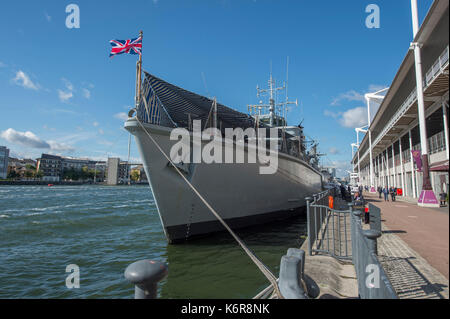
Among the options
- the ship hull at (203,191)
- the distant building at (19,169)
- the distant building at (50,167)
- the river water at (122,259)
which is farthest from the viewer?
the distant building at (50,167)

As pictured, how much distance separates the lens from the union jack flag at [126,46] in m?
7.47

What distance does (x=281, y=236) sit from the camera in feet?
A: 29.8

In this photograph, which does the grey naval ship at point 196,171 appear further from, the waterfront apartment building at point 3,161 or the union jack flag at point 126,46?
the waterfront apartment building at point 3,161

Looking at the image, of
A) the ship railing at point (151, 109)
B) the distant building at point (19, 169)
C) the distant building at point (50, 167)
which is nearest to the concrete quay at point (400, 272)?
the ship railing at point (151, 109)

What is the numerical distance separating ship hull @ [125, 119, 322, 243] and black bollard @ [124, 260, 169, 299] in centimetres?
536

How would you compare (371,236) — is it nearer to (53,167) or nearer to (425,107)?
(425,107)

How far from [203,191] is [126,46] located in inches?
194

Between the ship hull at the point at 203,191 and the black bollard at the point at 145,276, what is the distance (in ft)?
17.6

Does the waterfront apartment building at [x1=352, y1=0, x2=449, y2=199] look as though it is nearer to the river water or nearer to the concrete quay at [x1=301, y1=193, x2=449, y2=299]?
the concrete quay at [x1=301, y1=193, x2=449, y2=299]

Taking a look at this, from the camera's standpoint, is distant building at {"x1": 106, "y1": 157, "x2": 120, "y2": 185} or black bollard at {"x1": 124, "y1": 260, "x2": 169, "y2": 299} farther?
distant building at {"x1": 106, "y1": 157, "x2": 120, "y2": 185}

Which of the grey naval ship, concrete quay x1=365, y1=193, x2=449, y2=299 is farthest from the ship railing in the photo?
concrete quay x1=365, y1=193, x2=449, y2=299

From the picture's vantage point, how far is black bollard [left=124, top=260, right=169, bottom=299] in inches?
77.3

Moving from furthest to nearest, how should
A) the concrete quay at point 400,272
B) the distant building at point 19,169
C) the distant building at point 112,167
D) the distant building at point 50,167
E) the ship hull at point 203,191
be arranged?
the distant building at point 50,167
the distant building at point 19,169
the distant building at point 112,167
the ship hull at point 203,191
the concrete quay at point 400,272
